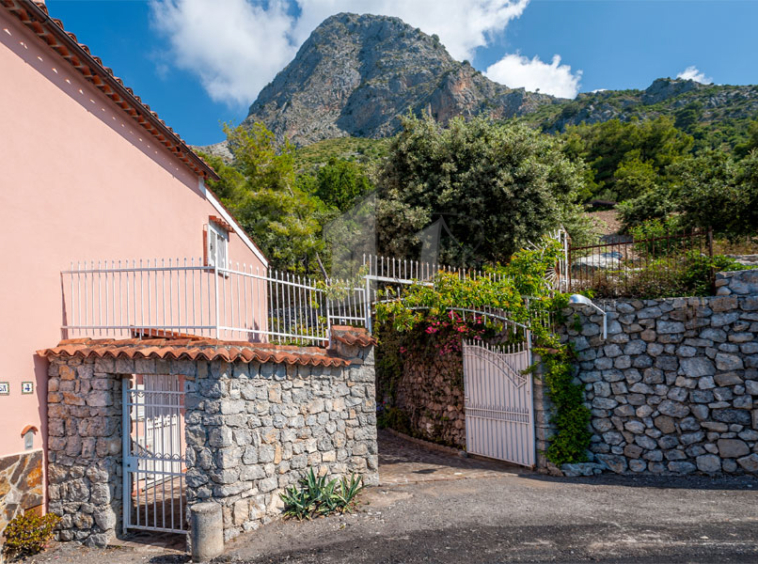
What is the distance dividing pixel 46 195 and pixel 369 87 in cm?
7795

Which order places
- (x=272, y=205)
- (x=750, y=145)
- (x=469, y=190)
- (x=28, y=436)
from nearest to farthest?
(x=28, y=436), (x=469, y=190), (x=272, y=205), (x=750, y=145)

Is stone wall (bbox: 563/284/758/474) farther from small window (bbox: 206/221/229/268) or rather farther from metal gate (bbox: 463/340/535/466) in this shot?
small window (bbox: 206/221/229/268)

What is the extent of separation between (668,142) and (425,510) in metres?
33.9

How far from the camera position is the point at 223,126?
1967 centimetres

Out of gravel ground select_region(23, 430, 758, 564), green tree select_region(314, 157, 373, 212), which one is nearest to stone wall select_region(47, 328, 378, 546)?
gravel ground select_region(23, 430, 758, 564)

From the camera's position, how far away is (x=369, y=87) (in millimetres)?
78438

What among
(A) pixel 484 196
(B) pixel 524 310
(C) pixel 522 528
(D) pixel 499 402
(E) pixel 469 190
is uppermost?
(E) pixel 469 190

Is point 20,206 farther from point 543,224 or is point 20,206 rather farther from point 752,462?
point 543,224

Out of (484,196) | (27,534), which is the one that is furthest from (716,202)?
(27,534)

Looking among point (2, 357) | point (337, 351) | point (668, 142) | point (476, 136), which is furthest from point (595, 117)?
point (2, 357)

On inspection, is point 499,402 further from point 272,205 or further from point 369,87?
point 369,87

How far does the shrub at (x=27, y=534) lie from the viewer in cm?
551

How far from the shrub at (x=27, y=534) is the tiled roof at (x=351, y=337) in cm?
433

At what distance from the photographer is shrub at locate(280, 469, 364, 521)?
6.51 m
